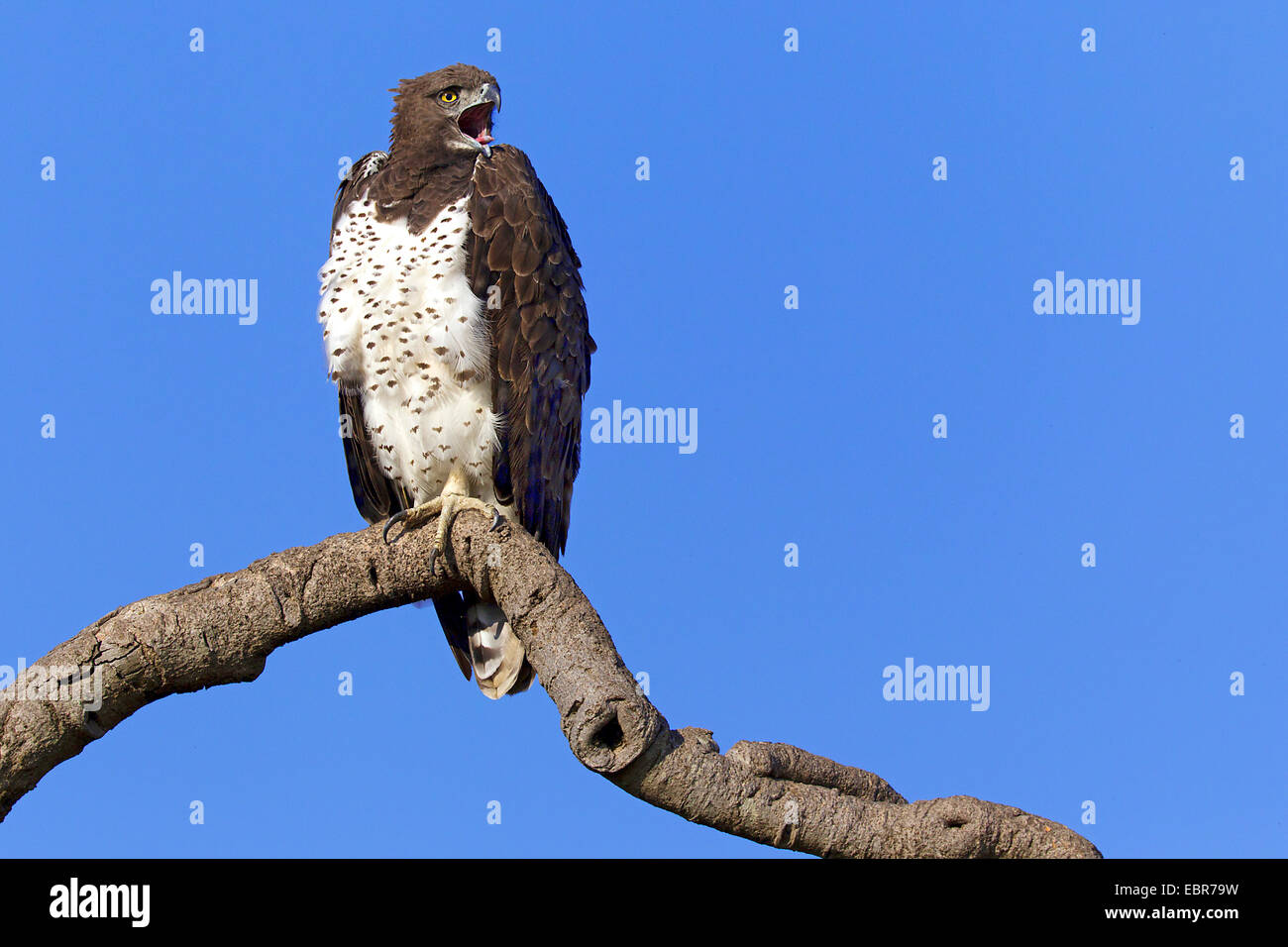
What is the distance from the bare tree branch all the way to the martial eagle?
0.49 m

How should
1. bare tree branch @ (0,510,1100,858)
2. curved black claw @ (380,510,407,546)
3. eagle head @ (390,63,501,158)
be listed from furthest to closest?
1. eagle head @ (390,63,501,158)
2. curved black claw @ (380,510,407,546)
3. bare tree branch @ (0,510,1100,858)

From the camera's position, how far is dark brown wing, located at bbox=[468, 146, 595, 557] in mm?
7043

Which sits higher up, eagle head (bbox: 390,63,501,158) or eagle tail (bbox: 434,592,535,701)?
eagle head (bbox: 390,63,501,158)

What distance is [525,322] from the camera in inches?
279

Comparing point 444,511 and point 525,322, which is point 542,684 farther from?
point 525,322

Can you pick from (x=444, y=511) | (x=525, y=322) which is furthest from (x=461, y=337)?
(x=444, y=511)

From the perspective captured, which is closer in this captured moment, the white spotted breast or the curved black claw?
the curved black claw

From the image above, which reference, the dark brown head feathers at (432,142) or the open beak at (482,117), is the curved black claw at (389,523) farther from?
the open beak at (482,117)

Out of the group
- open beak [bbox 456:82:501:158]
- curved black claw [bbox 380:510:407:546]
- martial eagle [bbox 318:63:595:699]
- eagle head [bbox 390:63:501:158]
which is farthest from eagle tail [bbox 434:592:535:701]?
open beak [bbox 456:82:501:158]

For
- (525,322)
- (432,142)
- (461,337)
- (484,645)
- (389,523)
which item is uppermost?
(432,142)

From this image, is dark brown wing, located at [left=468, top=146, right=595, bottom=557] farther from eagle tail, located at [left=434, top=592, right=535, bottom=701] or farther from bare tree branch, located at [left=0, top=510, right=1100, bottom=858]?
bare tree branch, located at [left=0, top=510, right=1100, bottom=858]

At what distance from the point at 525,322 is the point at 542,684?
2272 mm
